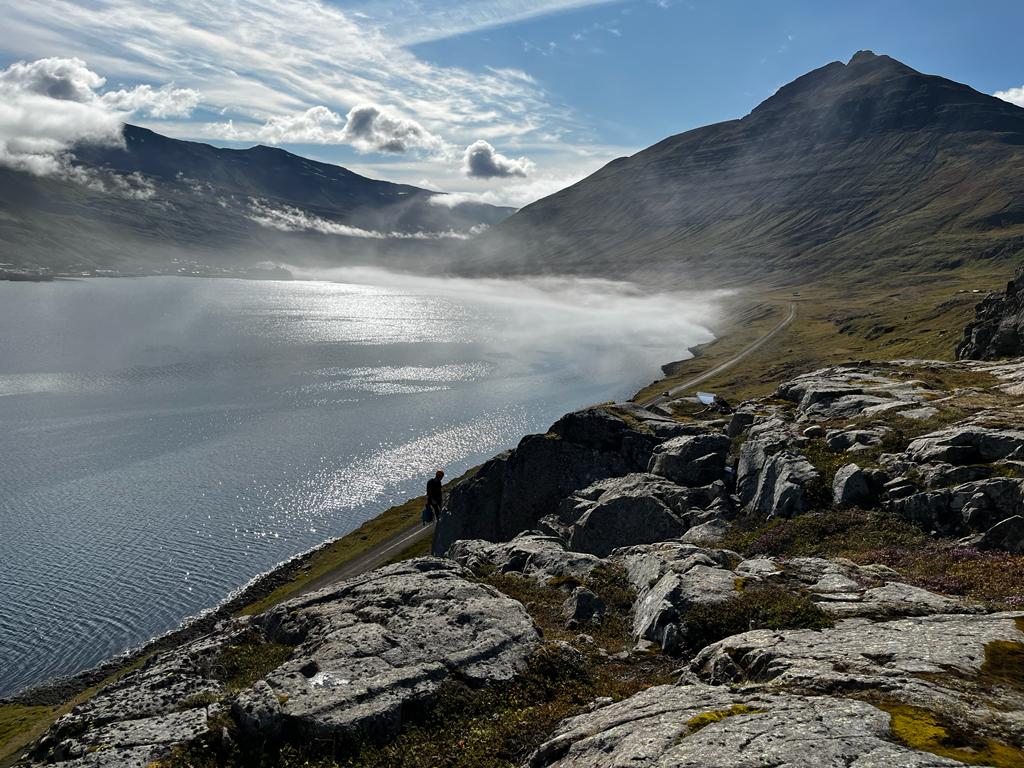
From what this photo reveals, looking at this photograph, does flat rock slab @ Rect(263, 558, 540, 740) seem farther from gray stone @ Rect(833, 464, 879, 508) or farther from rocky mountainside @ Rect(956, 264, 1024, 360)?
rocky mountainside @ Rect(956, 264, 1024, 360)

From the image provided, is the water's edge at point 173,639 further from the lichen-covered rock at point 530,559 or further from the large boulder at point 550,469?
the lichen-covered rock at point 530,559

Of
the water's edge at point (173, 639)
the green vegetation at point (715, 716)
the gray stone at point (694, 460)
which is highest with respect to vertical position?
the green vegetation at point (715, 716)

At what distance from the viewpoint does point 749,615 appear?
2120 centimetres

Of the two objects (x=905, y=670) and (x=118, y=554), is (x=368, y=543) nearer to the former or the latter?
(x=118, y=554)

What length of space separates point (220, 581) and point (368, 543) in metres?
19.0

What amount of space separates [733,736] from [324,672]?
12.2m

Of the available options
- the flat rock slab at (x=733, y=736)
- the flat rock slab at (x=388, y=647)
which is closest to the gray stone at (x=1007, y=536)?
the flat rock slab at (x=733, y=736)

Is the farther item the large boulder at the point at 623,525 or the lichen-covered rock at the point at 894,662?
the large boulder at the point at 623,525

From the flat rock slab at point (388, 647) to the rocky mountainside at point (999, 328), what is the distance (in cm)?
6303

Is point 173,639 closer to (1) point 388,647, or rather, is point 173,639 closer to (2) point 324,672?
(1) point 388,647

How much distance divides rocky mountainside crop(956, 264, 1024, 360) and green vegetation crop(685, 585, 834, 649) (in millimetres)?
57960

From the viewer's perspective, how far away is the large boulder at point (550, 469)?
59.4m

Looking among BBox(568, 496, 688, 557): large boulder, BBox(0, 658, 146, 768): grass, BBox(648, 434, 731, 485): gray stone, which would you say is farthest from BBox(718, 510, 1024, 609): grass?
BBox(0, 658, 146, 768): grass

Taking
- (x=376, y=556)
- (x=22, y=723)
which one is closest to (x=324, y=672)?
(x=22, y=723)
